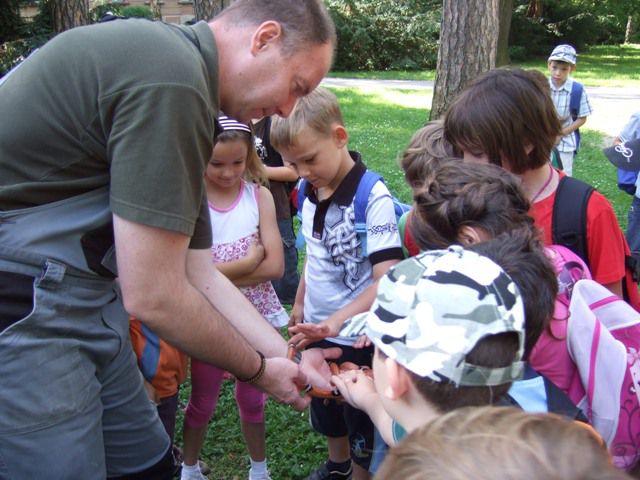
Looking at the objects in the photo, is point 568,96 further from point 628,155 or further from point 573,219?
point 573,219

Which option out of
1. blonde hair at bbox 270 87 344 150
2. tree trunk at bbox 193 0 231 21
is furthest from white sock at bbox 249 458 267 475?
tree trunk at bbox 193 0 231 21

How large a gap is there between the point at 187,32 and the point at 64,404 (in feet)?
3.66

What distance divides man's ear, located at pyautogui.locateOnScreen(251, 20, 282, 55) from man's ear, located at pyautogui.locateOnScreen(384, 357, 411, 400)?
1018 millimetres

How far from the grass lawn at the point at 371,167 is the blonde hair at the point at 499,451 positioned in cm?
256

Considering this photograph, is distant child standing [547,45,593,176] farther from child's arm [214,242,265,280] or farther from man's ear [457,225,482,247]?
man's ear [457,225,482,247]

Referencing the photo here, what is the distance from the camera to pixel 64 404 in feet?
6.33

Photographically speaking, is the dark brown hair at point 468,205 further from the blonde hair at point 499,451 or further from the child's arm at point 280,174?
the child's arm at point 280,174

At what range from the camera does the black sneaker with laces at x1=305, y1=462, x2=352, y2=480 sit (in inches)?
127

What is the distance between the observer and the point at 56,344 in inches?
74.7

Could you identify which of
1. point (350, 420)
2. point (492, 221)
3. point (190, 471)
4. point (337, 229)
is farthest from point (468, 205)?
point (190, 471)

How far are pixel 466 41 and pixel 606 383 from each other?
5.59m

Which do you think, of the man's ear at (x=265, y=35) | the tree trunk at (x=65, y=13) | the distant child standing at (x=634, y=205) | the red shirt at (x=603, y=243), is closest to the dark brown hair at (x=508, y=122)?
the red shirt at (x=603, y=243)

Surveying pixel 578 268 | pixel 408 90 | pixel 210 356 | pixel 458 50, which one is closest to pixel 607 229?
pixel 578 268

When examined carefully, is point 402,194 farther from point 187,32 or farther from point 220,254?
point 187,32
